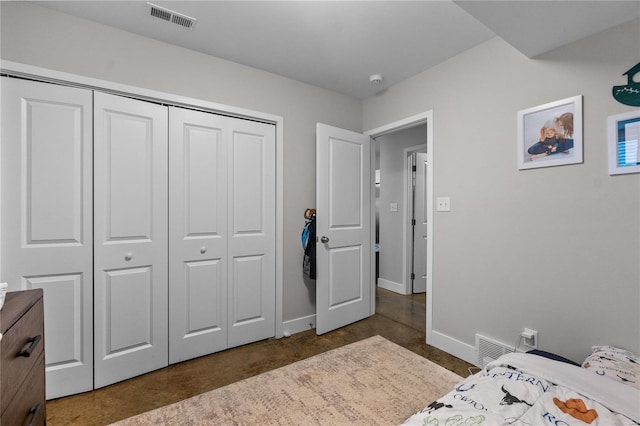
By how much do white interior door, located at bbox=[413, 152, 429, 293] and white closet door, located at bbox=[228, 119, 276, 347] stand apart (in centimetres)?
245

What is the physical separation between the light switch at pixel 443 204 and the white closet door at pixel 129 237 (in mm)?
2226

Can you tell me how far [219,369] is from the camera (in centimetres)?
227

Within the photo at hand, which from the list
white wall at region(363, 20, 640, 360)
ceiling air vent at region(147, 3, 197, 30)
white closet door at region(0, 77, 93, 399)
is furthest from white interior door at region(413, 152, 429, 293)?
white closet door at region(0, 77, 93, 399)

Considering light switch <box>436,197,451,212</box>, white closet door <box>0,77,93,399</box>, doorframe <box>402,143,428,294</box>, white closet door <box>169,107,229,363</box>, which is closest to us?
white closet door <box>0,77,93,399</box>

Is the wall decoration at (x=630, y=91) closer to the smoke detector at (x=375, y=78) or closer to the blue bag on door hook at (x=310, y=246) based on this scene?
the smoke detector at (x=375, y=78)

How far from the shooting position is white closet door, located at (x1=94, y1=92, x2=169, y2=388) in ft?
6.69

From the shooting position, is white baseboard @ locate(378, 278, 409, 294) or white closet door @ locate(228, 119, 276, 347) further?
white baseboard @ locate(378, 278, 409, 294)

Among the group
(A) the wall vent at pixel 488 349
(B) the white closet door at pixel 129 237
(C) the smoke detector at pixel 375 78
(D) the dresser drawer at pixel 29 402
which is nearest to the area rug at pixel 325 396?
(D) the dresser drawer at pixel 29 402

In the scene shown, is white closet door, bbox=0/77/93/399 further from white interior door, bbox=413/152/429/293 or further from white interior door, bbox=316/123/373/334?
white interior door, bbox=413/152/429/293

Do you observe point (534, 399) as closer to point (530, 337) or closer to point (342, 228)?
point (530, 337)

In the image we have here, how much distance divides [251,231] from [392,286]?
105 inches

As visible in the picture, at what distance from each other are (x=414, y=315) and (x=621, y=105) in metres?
2.60

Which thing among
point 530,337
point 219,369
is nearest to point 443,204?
point 530,337

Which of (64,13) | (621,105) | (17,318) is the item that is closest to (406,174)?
(621,105)
